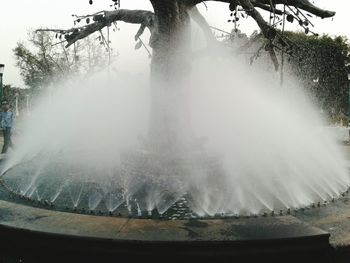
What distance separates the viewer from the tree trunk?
640cm

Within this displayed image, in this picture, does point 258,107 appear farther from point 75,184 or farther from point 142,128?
point 75,184

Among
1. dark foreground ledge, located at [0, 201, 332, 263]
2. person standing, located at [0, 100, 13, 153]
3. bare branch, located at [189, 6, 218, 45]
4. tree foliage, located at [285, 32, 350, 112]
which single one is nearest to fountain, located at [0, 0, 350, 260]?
dark foreground ledge, located at [0, 201, 332, 263]

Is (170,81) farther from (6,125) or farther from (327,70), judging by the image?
(327,70)

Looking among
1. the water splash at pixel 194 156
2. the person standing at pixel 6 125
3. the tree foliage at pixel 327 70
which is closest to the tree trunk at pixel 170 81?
the water splash at pixel 194 156

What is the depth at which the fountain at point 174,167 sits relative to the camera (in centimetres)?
331

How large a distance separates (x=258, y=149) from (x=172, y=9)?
310cm

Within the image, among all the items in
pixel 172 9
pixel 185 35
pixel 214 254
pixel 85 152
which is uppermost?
pixel 172 9

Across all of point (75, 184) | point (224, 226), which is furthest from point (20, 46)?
point (224, 226)

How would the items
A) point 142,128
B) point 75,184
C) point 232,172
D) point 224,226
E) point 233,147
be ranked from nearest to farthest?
point 224,226
point 75,184
point 232,172
point 233,147
point 142,128

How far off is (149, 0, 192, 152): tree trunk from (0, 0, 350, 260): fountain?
17 mm

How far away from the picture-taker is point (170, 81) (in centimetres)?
645

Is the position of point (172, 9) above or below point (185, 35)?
above

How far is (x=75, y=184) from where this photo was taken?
5672 mm

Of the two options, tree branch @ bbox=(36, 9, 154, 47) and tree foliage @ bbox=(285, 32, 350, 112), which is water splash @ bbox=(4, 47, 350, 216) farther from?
tree foliage @ bbox=(285, 32, 350, 112)
